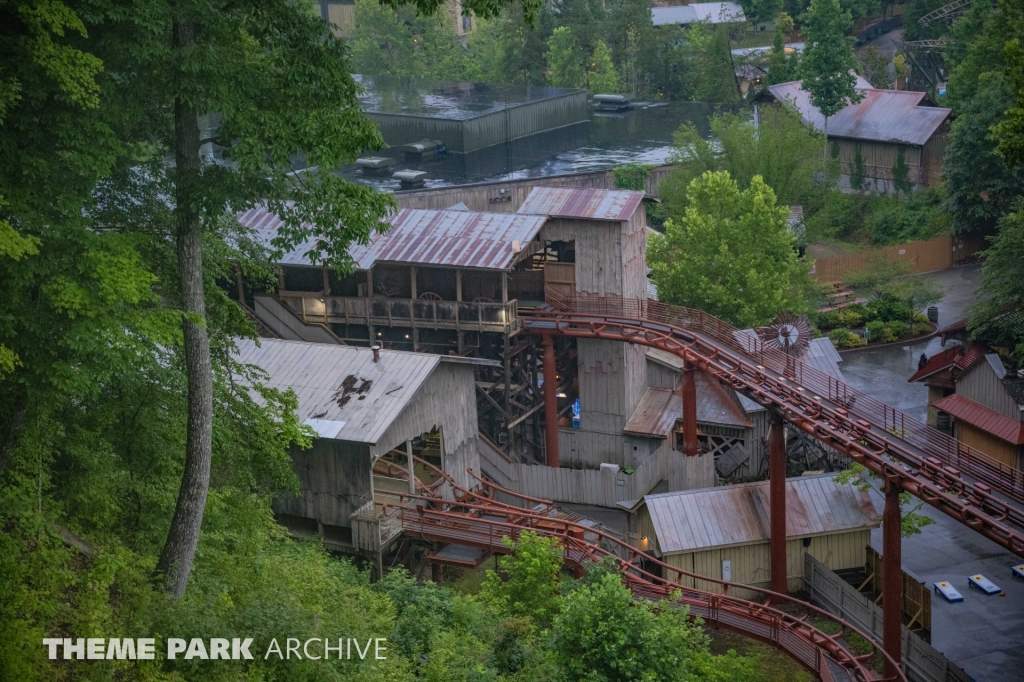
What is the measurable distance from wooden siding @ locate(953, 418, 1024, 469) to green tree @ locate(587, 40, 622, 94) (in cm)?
5460

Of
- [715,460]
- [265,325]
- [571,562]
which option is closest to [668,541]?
[571,562]

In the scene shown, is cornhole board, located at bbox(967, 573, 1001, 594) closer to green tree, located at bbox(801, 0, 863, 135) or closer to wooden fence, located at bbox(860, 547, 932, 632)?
wooden fence, located at bbox(860, 547, 932, 632)

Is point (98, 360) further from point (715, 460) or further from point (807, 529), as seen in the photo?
point (715, 460)

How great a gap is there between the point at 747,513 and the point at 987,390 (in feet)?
36.7

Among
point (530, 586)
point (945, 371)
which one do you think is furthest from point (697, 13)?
point (530, 586)

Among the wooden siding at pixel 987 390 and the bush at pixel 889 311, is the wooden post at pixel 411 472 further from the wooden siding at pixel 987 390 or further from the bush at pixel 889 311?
the bush at pixel 889 311

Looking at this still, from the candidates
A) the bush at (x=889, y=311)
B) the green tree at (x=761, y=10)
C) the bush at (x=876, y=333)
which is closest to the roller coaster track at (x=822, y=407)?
the bush at (x=876, y=333)

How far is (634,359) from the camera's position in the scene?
4338 cm

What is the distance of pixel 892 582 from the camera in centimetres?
3033

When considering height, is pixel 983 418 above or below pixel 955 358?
below

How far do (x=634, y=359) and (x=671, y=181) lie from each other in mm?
21228

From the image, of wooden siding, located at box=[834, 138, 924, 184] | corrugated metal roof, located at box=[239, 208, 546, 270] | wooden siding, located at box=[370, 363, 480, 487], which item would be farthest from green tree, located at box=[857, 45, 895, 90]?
wooden siding, located at box=[370, 363, 480, 487]

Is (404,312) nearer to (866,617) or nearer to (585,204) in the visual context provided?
(585,204)

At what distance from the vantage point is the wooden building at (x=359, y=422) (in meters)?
33.2
